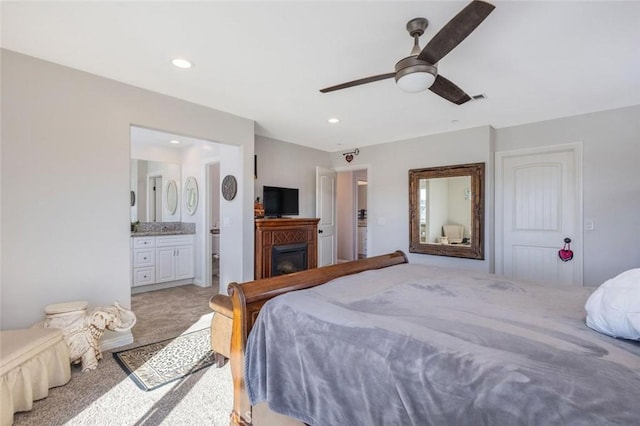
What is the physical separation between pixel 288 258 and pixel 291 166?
171 centimetres

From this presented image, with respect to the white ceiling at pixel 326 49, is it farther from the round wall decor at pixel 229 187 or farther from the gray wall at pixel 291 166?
the gray wall at pixel 291 166

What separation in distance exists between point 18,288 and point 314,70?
115 inches

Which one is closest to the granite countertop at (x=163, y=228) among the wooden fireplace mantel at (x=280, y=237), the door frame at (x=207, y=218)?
the door frame at (x=207, y=218)

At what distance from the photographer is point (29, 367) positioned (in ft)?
6.41

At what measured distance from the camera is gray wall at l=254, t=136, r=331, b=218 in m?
4.98

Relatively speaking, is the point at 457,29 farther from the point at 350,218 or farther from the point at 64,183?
the point at 350,218

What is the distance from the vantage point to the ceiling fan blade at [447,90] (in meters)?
2.23

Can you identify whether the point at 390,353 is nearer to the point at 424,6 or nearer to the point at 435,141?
the point at 424,6

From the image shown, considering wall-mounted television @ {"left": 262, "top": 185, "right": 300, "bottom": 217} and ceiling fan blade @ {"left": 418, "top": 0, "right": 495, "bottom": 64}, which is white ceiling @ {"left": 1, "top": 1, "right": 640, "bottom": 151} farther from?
wall-mounted television @ {"left": 262, "top": 185, "right": 300, "bottom": 217}

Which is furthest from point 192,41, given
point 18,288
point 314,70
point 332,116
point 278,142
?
point 278,142

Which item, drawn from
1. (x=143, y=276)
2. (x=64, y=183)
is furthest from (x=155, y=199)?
(x=64, y=183)

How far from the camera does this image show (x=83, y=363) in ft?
7.95

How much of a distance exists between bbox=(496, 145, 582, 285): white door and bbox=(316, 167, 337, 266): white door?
2.76m

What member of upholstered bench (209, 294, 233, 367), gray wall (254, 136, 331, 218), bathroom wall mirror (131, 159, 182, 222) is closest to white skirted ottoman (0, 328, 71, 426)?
upholstered bench (209, 294, 233, 367)
